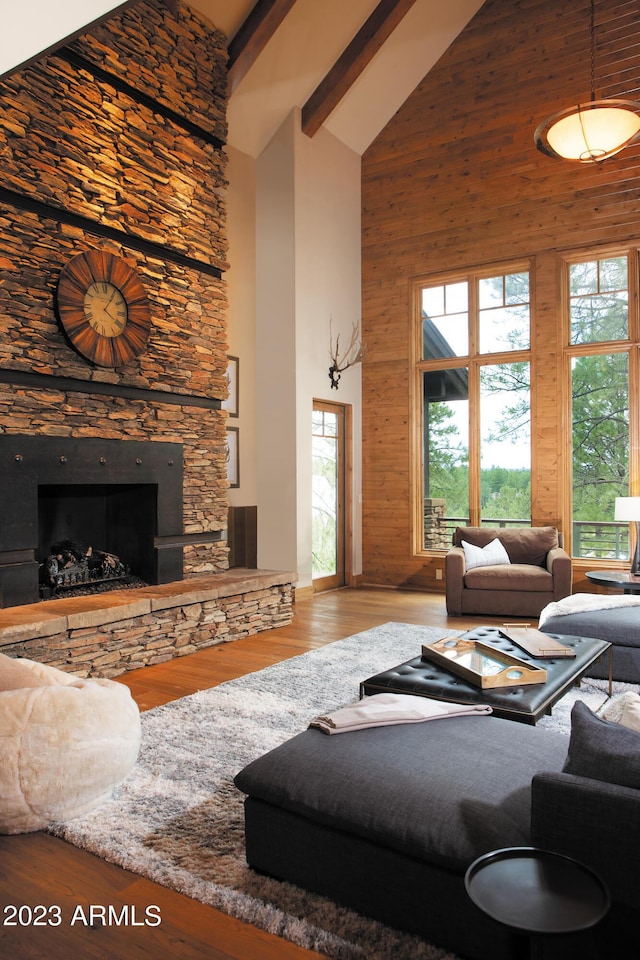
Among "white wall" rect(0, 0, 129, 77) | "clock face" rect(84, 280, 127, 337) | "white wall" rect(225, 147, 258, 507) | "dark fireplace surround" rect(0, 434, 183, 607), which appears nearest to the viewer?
"white wall" rect(0, 0, 129, 77)

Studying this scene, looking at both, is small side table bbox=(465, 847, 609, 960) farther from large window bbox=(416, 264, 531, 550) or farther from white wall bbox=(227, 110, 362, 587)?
large window bbox=(416, 264, 531, 550)

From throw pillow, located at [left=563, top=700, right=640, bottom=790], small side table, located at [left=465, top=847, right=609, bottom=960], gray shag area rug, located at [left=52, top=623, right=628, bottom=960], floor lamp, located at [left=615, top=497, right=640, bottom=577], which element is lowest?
gray shag area rug, located at [left=52, top=623, right=628, bottom=960]

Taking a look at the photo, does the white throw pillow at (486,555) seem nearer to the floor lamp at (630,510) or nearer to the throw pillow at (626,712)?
the floor lamp at (630,510)

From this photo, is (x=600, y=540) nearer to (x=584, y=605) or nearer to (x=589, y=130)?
(x=584, y=605)

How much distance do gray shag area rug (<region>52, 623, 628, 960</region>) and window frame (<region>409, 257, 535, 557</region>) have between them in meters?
3.66

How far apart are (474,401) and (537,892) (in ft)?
23.2

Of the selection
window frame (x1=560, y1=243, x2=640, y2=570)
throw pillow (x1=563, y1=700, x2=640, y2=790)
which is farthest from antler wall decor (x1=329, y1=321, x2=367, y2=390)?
throw pillow (x1=563, y1=700, x2=640, y2=790)

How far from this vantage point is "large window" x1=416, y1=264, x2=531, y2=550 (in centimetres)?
778

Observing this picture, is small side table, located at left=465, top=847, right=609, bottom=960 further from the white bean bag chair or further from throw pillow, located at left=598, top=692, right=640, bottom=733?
the white bean bag chair

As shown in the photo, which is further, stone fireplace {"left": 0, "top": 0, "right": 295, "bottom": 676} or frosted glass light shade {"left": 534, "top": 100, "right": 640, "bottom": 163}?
frosted glass light shade {"left": 534, "top": 100, "right": 640, "bottom": 163}

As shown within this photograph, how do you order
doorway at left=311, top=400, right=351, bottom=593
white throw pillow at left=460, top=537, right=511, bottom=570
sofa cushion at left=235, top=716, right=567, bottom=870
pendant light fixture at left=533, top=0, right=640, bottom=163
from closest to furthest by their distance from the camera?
sofa cushion at left=235, top=716, right=567, bottom=870
pendant light fixture at left=533, top=0, right=640, bottom=163
white throw pillow at left=460, top=537, right=511, bottom=570
doorway at left=311, top=400, right=351, bottom=593

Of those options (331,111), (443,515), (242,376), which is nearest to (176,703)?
(242,376)

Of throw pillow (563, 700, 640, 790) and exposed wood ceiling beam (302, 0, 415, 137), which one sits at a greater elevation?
exposed wood ceiling beam (302, 0, 415, 137)

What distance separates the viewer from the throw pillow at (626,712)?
1838 millimetres
